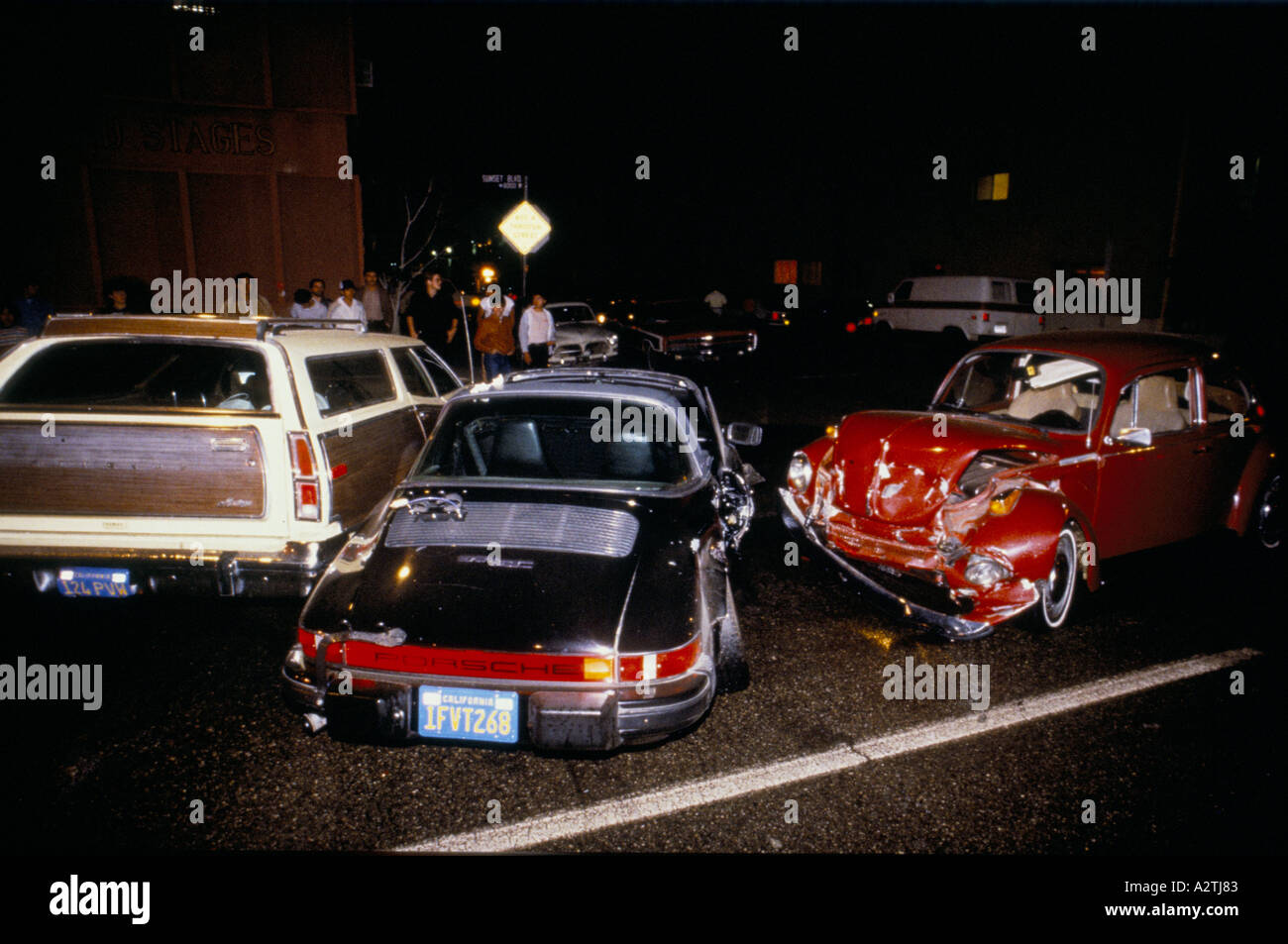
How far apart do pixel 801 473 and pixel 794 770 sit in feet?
8.82

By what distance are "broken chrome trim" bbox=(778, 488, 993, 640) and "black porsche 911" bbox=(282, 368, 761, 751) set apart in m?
1.29

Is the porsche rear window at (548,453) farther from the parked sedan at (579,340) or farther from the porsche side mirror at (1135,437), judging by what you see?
the parked sedan at (579,340)

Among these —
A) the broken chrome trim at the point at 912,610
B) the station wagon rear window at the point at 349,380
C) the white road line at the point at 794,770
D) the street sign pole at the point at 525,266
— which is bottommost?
the white road line at the point at 794,770

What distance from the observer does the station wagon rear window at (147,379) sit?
14.0 ft

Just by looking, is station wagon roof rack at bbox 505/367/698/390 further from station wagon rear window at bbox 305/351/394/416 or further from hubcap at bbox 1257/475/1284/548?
hubcap at bbox 1257/475/1284/548

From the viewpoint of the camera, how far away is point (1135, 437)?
460 cm

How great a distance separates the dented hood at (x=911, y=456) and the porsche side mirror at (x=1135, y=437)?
0.44 meters

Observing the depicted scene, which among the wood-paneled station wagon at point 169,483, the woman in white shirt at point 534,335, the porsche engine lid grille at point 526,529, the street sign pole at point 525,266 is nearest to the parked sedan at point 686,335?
the street sign pole at point 525,266

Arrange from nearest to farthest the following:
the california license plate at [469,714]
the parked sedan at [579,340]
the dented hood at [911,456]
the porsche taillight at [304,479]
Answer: the california license plate at [469,714] → the porsche taillight at [304,479] → the dented hood at [911,456] → the parked sedan at [579,340]

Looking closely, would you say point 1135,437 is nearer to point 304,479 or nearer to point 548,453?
point 548,453

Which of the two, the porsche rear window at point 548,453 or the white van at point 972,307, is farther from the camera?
the white van at point 972,307

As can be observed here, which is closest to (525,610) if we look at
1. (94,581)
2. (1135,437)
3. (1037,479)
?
(94,581)

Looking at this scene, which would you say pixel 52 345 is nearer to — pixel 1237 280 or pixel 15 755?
pixel 15 755
